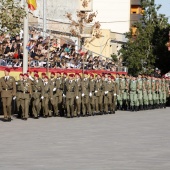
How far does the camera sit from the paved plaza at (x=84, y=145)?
59.7 feet

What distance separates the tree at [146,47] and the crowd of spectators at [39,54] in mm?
15956

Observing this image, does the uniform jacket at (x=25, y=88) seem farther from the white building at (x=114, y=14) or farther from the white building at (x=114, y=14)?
the white building at (x=114, y=14)

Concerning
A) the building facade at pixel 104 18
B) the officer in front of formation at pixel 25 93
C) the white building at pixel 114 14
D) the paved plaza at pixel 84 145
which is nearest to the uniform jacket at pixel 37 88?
the officer in front of formation at pixel 25 93

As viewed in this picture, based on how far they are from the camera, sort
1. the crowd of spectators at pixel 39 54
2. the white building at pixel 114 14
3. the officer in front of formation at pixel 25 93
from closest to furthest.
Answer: the officer in front of formation at pixel 25 93
the crowd of spectators at pixel 39 54
the white building at pixel 114 14

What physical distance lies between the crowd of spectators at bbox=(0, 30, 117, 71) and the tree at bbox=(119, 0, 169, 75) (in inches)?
628

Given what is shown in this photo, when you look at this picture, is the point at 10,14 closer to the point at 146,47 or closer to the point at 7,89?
the point at 7,89

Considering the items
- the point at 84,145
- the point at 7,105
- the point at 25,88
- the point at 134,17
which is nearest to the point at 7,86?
the point at 7,105

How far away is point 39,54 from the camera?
43.7 meters

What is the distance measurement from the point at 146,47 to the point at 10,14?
34.8 meters

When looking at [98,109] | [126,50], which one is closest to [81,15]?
[126,50]

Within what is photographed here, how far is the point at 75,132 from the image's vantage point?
93.0 ft

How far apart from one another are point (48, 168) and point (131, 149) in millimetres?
4777

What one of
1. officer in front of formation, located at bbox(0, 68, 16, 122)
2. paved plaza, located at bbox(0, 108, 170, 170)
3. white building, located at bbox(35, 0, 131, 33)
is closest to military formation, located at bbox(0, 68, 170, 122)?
officer in front of formation, located at bbox(0, 68, 16, 122)

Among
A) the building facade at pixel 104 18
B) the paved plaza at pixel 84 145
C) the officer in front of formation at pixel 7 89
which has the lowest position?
the paved plaza at pixel 84 145
